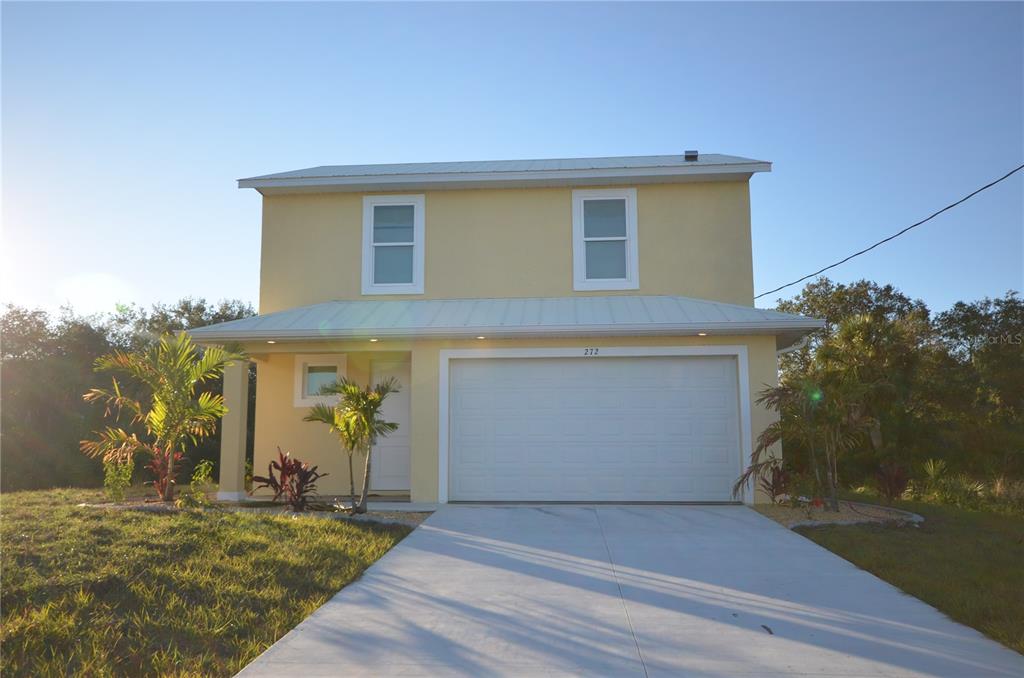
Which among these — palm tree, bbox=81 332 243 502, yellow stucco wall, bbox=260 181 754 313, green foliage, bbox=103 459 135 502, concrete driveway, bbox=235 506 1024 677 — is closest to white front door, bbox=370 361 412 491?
yellow stucco wall, bbox=260 181 754 313

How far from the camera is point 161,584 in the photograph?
6.14 meters

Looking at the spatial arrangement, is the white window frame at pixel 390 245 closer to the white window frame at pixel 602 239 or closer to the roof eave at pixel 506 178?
the roof eave at pixel 506 178

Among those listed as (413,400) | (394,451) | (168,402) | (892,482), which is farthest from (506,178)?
(892,482)

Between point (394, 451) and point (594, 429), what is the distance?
12.8ft

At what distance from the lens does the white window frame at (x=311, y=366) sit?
13383mm

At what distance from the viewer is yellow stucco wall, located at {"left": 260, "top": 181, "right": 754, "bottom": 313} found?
13227mm

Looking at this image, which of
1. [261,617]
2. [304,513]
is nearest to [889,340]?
[304,513]

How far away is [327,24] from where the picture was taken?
445 inches

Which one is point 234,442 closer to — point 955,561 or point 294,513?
point 294,513

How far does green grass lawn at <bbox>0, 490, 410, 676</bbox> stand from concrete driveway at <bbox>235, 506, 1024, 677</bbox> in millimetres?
367

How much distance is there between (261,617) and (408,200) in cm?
948

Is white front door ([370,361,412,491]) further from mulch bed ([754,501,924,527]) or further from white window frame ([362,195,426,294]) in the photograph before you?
mulch bed ([754,501,924,527])

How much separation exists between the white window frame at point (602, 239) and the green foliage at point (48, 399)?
9339mm

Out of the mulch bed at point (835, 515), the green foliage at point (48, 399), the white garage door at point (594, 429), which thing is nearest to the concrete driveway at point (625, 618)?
the mulch bed at point (835, 515)
